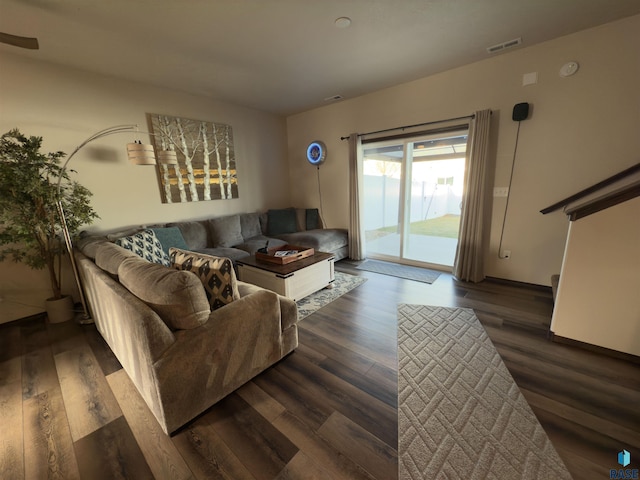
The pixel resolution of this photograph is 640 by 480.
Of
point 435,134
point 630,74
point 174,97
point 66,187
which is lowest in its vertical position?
point 66,187

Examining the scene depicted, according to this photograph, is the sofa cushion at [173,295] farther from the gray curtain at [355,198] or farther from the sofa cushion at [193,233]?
the gray curtain at [355,198]

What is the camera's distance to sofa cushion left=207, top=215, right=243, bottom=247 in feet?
12.3

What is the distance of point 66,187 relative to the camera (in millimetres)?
2689

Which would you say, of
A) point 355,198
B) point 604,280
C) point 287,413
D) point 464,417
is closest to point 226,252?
point 355,198

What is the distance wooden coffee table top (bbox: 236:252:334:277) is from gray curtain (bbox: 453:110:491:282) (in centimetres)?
175

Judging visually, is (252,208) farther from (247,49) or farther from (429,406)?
(429,406)

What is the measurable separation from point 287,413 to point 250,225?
3171 millimetres

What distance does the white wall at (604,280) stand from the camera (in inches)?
67.6

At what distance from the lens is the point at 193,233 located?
3.56 m

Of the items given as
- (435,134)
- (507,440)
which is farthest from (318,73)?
(507,440)

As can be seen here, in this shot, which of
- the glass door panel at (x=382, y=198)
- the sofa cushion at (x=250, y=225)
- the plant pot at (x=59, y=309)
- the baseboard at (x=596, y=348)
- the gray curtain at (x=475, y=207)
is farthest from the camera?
the sofa cushion at (x=250, y=225)

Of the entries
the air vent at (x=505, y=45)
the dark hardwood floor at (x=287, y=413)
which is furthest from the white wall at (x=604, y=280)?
the air vent at (x=505, y=45)

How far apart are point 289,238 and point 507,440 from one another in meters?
3.31

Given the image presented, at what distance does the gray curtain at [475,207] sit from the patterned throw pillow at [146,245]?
3582 millimetres
